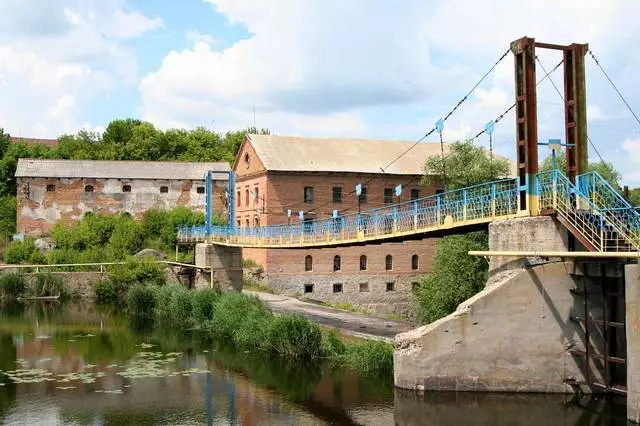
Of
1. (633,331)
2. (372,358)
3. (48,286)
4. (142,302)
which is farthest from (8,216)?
(633,331)

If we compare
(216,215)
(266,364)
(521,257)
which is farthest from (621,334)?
(216,215)

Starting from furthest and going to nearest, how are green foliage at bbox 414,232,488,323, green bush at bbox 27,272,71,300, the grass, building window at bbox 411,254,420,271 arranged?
1. building window at bbox 411,254,420,271
2. green bush at bbox 27,272,71,300
3. green foliage at bbox 414,232,488,323
4. the grass

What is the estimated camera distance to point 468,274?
85.8ft

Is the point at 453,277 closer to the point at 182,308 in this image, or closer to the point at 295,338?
the point at 295,338

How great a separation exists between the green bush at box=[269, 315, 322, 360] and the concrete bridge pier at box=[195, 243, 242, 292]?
12.4m

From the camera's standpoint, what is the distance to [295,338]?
20.4 m

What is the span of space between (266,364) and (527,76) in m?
9.96

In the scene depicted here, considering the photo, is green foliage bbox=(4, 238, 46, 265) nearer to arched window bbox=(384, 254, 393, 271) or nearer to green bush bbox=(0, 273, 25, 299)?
green bush bbox=(0, 273, 25, 299)

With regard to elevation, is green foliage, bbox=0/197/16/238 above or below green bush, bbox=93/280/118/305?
above

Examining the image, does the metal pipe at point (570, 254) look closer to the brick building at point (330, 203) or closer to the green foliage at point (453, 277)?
the green foliage at point (453, 277)

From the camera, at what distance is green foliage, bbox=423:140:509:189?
3019 centimetres

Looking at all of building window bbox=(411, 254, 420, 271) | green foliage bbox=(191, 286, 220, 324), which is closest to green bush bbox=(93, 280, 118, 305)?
green foliage bbox=(191, 286, 220, 324)

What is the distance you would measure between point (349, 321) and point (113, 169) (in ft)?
91.4

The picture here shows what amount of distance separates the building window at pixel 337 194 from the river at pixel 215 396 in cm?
1642
